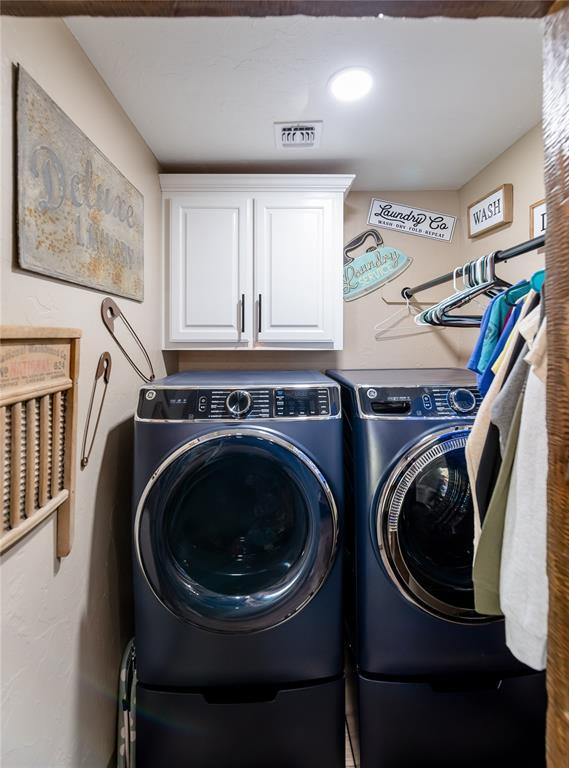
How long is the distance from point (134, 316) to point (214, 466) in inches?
30.7

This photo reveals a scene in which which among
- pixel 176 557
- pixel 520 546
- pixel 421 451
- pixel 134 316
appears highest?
pixel 134 316

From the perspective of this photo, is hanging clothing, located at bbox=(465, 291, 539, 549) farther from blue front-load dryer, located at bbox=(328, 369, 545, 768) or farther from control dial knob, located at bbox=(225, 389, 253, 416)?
control dial knob, located at bbox=(225, 389, 253, 416)

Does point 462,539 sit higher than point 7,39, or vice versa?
point 7,39

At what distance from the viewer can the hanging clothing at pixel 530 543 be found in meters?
0.72

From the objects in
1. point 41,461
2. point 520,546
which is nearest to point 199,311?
point 41,461

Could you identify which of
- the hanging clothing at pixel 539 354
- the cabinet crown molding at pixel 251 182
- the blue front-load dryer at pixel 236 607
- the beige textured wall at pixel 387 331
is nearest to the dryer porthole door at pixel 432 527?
the blue front-load dryer at pixel 236 607

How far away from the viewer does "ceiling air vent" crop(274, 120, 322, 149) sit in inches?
65.0

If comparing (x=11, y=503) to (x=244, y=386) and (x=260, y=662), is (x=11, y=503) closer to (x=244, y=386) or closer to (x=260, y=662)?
(x=244, y=386)

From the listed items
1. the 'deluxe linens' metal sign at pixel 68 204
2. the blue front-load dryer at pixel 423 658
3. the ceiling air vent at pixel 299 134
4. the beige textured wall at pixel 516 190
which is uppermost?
the ceiling air vent at pixel 299 134

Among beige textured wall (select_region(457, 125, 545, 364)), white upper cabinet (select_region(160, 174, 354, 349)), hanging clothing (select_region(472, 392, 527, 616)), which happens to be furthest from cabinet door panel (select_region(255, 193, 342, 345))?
hanging clothing (select_region(472, 392, 527, 616))

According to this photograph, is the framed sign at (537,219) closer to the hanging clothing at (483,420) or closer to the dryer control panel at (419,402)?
the dryer control panel at (419,402)

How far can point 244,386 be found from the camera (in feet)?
4.56

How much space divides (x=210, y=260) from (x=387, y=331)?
1.16m

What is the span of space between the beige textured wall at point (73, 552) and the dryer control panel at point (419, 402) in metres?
1.00
